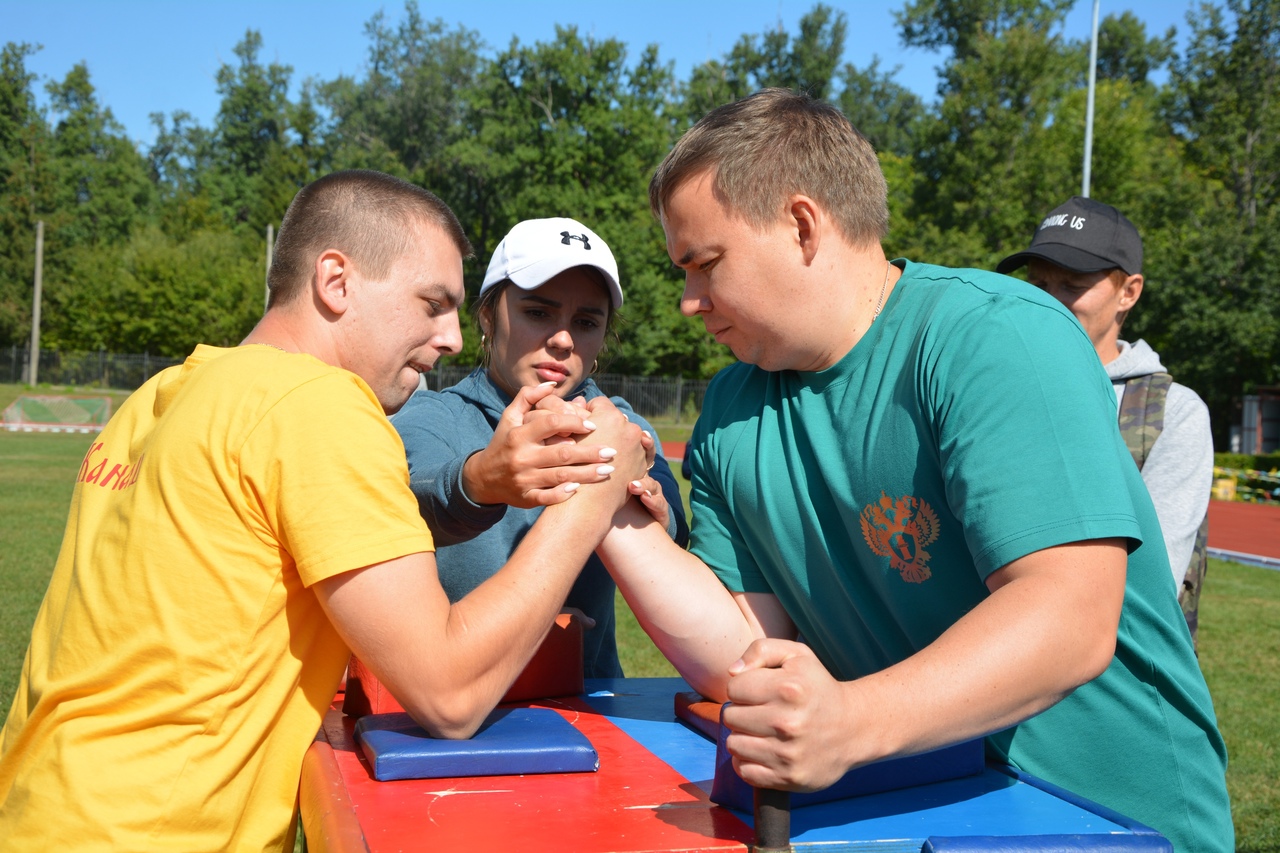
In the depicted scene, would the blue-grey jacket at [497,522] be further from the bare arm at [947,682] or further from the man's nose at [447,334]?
the bare arm at [947,682]

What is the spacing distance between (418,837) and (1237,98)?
42.6 metres

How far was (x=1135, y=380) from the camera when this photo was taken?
3932 mm

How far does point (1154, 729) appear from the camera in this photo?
6.10ft

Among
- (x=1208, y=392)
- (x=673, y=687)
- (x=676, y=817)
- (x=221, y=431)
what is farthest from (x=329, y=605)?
(x=1208, y=392)

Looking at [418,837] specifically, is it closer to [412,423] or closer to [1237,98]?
[412,423]

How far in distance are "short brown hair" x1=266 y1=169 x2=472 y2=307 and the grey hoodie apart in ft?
8.06

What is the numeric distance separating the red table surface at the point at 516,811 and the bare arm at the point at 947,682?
0.19 metres

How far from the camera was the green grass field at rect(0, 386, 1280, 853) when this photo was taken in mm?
5293

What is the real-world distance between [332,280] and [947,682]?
1481 mm

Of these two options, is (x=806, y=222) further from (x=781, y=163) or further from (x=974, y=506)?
(x=974, y=506)

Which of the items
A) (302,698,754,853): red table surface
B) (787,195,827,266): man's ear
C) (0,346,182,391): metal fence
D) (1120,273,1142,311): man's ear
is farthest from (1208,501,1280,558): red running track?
(0,346,182,391): metal fence

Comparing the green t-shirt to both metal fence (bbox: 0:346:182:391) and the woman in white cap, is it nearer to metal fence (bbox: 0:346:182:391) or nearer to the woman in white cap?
the woman in white cap

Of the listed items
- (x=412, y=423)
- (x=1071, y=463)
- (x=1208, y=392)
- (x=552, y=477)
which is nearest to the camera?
(x=1071, y=463)

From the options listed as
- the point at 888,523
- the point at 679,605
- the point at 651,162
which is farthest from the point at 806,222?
the point at 651,162
